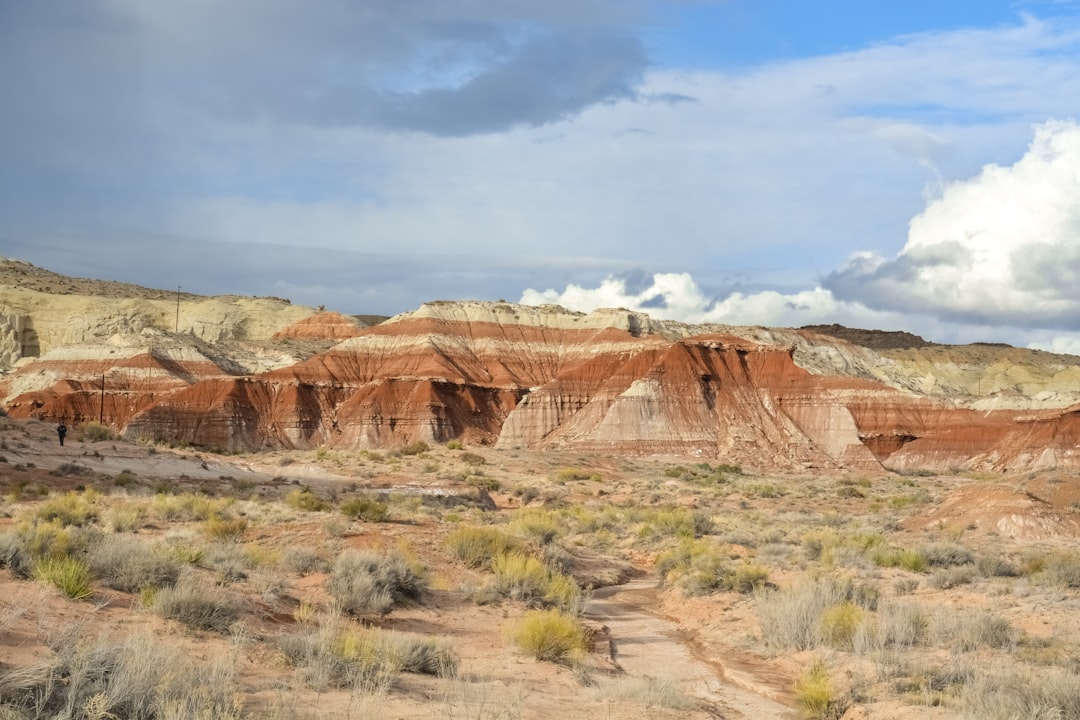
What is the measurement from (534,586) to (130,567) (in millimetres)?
6627

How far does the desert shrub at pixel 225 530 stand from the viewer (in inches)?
674

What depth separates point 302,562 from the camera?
1520cm

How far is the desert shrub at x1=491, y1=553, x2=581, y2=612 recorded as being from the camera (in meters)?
15.8

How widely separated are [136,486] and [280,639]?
852 inches

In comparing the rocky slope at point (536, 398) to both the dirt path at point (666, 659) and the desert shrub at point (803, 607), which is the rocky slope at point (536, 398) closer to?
the dirt path at point (666, 659)

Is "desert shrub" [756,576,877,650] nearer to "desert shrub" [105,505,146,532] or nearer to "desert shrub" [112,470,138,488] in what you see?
"desert shrub" [105,505,146,532]

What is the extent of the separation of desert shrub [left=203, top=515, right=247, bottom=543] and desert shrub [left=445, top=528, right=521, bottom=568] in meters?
3.86

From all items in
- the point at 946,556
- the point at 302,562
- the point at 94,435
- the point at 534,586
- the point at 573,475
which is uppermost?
the point at 302,562

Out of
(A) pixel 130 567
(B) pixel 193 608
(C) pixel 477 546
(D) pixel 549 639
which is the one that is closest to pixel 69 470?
(C) pixel 477 546

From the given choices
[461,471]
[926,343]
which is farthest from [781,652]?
[926,343]

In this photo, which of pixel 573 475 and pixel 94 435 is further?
pixel 94 435

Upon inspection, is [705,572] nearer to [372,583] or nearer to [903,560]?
[903,560]

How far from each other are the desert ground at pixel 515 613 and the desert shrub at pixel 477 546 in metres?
0.06

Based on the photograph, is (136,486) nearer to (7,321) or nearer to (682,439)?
(682,439)
